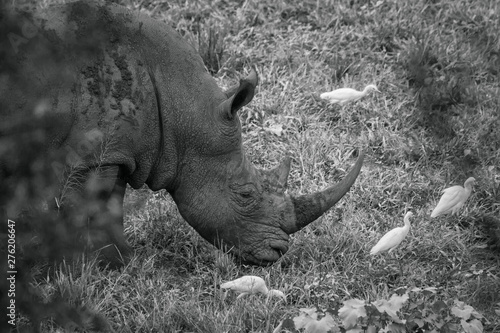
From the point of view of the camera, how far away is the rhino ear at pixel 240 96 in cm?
571

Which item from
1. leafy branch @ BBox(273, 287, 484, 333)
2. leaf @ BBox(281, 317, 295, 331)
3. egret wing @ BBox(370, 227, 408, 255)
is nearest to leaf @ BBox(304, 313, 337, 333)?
leafy branch @ BBox(273, 287, 484, 333)

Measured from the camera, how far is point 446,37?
8992mm

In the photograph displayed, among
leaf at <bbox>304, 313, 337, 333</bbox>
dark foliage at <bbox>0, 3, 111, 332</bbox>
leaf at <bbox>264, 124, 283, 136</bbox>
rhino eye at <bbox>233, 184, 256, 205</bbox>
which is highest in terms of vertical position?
dark foliage at <bbox>0, 3, 111, 332</bbox>

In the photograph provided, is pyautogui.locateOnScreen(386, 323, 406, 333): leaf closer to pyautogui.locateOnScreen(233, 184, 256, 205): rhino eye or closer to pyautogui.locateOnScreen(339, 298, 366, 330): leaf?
pyautogui.locateOnScreen(339, 298, 366, 330): leaf

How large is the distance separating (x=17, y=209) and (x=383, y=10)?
23.6 feet

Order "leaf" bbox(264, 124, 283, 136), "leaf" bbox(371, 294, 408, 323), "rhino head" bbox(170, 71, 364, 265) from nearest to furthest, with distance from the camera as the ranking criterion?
"leaf" bbox(371, 294, 408, 323), "rhino head" bbox(170, 71, 364, 265), "leaf" bbox(264, 124, 283, 136)

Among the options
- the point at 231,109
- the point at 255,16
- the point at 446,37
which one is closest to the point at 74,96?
the point at 231,109

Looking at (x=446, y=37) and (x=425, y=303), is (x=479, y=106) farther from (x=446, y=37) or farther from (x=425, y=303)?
(x=425, y=303)

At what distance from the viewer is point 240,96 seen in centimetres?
580

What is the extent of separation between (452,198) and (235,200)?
5.46 feet

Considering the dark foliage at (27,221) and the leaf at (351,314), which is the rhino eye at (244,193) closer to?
the leaf at (351,314)

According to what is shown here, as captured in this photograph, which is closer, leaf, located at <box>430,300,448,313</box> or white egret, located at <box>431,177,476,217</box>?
leaf, located at <box>430,300,448,313</box>

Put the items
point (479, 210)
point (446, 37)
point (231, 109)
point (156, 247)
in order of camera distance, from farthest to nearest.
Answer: point (446, 37)
point (479, 210)
point (156, 247)
point (231, 109)

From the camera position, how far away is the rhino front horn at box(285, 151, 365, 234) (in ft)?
20.3
